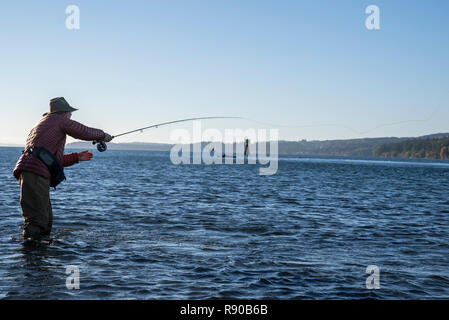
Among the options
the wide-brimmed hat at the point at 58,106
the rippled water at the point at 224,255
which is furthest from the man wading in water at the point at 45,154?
the rippled water at the point at 224,255

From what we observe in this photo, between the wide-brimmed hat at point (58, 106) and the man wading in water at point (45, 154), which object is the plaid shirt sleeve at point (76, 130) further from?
the wide-brimmed hat at point (58, 106)

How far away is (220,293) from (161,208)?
35.4ft

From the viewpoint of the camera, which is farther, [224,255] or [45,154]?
[224,255]

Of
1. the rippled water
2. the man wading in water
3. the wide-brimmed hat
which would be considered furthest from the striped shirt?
the rippled water

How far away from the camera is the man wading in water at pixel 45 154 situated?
866 cm

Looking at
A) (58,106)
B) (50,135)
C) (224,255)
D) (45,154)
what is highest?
(58,106)

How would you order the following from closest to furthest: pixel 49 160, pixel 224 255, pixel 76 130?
pixel 76 130 → pixel 49 160 → pixel 224 255

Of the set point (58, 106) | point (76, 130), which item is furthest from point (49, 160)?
point (58, 106)

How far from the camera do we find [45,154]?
28.4 ft

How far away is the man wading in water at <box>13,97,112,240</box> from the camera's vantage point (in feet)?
28.4

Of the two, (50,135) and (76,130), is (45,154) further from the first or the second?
(76,130)
